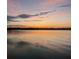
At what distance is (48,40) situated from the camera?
126 cm

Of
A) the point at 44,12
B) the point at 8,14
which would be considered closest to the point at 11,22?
the point at 8,14

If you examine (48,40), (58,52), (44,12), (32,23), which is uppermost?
(44,12)

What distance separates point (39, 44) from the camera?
1271 mm

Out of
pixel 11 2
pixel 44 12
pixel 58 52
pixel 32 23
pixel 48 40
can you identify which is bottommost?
pixel 58 52

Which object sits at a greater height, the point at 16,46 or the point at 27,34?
the point at 27,34

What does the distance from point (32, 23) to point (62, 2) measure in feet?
1.21

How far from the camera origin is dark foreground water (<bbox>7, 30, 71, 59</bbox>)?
49.4 inches

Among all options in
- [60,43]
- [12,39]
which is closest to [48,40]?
[60,43]

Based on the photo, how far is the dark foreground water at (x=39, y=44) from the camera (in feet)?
4.12

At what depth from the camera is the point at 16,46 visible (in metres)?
1.29

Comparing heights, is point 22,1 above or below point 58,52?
above

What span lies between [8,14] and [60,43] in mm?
604
